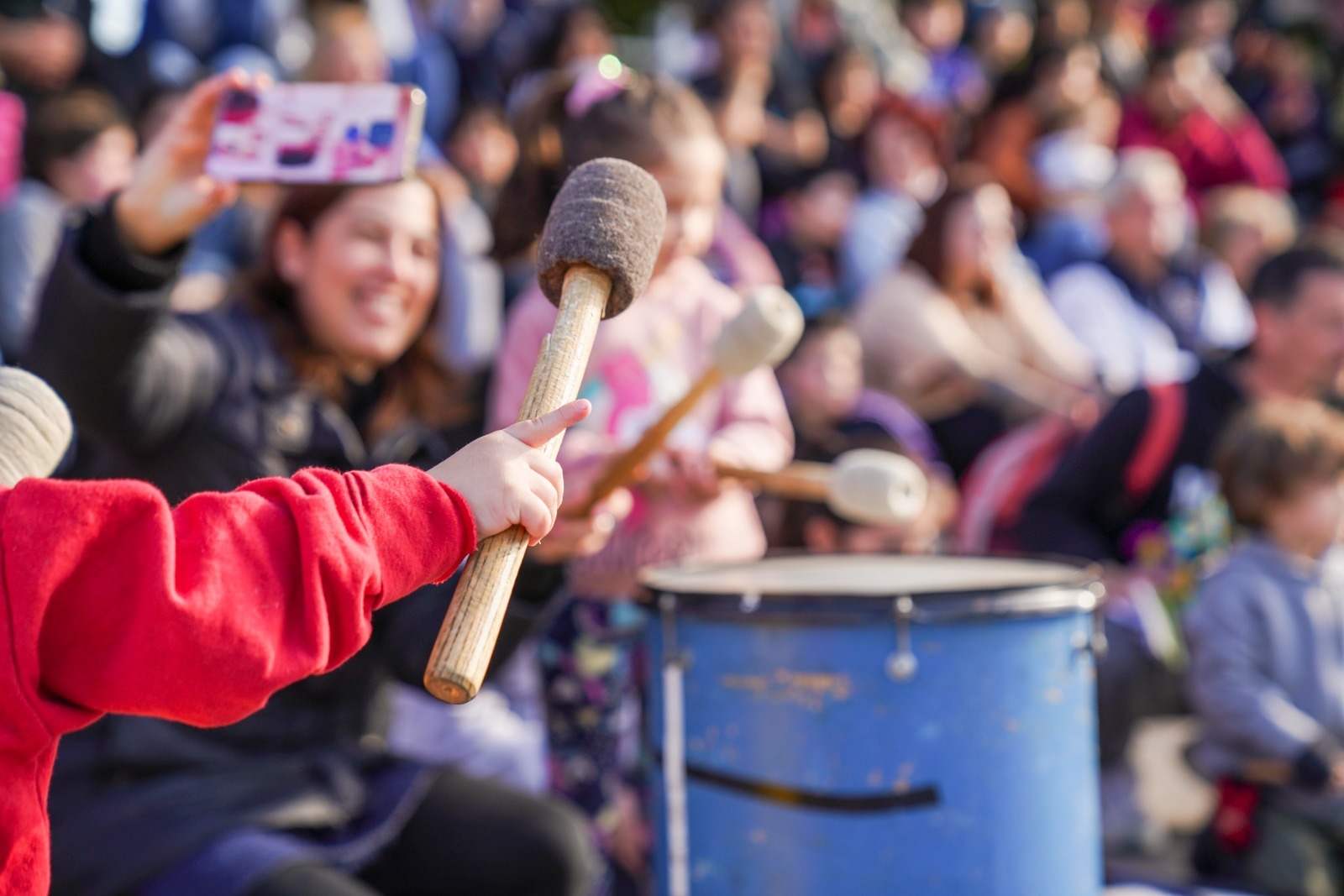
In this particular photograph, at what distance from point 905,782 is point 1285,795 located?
140 cm

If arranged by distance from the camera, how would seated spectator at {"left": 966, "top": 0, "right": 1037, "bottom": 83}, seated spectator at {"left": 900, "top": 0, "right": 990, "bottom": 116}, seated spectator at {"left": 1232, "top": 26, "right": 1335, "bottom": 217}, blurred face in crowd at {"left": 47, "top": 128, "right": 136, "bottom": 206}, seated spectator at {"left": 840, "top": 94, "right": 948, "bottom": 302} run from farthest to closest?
seated spectator at {"left": 1232, "top": 26, "right": 1335, "bottom": 217}, seated spectator at {"left": 966, "top": 0, "right": 1037, "bottom": 83}, seated spectator at {"left": 900, "top": 0, "right": 990, "bottom": 116}, seated spectator at {"left": 840, "top": 94, "right": 948, "bottom": 302}, blurred face in crowd at {"left": 47, "top": 128, "right": 136, "bottom": 206}

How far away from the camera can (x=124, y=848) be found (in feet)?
5.22

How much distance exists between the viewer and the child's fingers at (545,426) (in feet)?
3.46

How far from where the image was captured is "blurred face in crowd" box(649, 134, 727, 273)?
79.3 inches

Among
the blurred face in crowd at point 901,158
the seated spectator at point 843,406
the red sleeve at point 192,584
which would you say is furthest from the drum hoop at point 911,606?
the blurred face in crowd at point 901,158

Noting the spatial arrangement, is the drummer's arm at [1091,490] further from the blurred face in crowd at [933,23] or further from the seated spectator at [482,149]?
the blurred face in crowd at [933,23]

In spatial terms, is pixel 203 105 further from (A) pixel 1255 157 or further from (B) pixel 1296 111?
(B) pixel 1296 111

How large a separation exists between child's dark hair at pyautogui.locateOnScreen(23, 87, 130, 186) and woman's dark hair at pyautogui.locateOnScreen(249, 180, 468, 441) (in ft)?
5.26

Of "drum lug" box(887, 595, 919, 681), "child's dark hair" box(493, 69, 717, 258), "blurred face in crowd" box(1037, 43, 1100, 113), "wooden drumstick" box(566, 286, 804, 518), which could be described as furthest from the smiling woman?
"blurred face in crowd" box(1037, 43, 1100, 113)

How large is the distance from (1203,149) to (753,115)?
2728 mm

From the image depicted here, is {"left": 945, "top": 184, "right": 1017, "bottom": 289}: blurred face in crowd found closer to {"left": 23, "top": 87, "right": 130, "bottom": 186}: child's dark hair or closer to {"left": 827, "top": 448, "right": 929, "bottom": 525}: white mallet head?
{"left": 827, "top": 448, "right": 929, "bottom": 525}: white mallet head

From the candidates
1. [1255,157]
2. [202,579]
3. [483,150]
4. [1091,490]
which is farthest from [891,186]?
[202,579]

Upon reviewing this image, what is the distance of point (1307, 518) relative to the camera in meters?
2.72

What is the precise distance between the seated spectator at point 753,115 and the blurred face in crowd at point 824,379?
3.70ft
